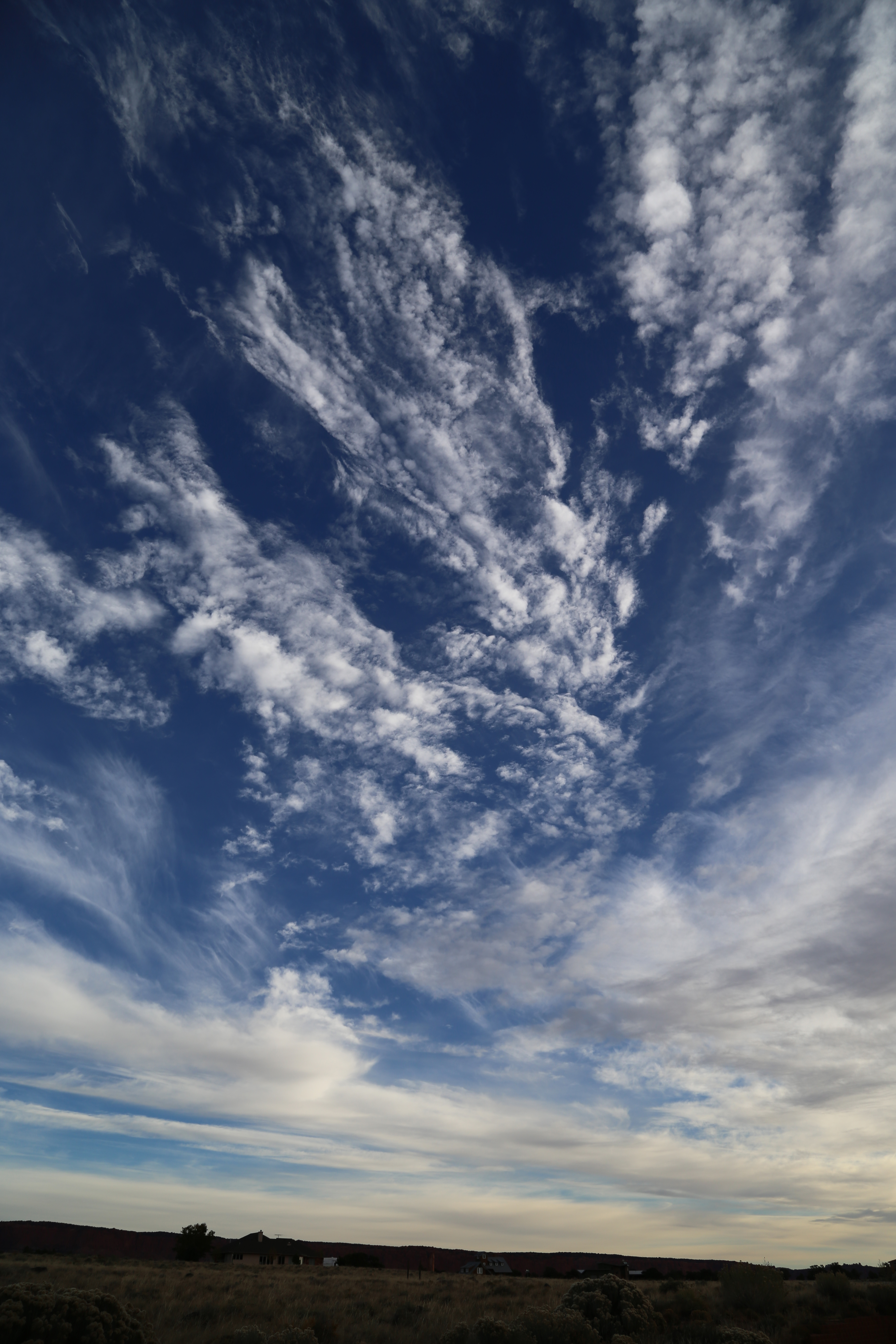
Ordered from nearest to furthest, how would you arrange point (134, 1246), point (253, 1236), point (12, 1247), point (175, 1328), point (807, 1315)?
1. point (175, 1328)
2. point (807, 1315)
3. point (253, 1236)
4. point (12, 1247)
5. point (134, 1246)

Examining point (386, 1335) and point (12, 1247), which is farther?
point (12, 1247)

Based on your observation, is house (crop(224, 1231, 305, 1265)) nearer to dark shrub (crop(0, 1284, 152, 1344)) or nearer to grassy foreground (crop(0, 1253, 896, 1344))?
grassy foreground (crop(0, 1253, 896, 1344))

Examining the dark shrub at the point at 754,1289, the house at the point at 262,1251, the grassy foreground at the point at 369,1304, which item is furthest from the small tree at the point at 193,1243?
the dark shrub at the point at 754,1289

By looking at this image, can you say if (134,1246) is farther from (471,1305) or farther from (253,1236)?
(471,1305)

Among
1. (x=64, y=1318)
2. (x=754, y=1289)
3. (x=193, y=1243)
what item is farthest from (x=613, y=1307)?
(x=193, y=1243)

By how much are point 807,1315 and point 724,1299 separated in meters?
4.18

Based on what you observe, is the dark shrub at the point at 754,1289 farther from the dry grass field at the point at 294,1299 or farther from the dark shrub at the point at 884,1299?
the dry grass field at the point at 294,1299

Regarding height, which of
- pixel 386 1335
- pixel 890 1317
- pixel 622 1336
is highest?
pixel 890 1317

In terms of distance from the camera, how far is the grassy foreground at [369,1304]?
52.2 ft

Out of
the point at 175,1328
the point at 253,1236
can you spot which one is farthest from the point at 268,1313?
the point at 253,1236

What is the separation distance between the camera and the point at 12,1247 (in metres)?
95.4

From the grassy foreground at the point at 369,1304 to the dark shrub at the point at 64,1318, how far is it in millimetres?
637

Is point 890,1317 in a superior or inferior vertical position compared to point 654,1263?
superior

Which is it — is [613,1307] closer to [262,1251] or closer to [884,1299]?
Answer: [884,1299]
